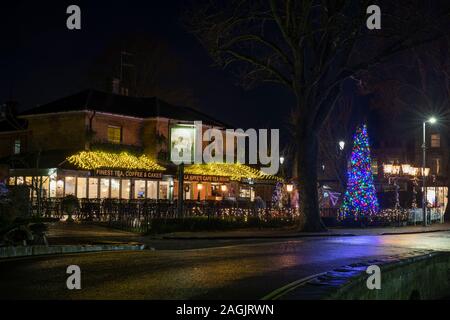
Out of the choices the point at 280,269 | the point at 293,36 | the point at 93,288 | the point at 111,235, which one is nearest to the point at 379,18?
the point at 293,36

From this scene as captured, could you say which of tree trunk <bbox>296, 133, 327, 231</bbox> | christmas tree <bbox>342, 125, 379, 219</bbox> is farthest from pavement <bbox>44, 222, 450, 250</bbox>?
christmas tree <bbox>342, 125, 379, 219</bbox>

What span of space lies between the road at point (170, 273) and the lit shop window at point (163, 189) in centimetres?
2964

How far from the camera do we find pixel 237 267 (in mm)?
14695

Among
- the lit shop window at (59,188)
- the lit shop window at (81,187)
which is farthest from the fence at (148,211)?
the lit shop window at (81,187)

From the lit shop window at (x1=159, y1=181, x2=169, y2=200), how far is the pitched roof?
4.91 m

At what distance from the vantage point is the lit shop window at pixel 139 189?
4734 cm

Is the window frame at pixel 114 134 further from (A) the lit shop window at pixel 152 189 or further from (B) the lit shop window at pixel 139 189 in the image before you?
(A) the lit shop window at pixel 152 189

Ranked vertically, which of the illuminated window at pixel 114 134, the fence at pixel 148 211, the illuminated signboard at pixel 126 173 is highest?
the illuminated window at pixel 114 134

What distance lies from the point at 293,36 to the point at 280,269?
59.7 ft

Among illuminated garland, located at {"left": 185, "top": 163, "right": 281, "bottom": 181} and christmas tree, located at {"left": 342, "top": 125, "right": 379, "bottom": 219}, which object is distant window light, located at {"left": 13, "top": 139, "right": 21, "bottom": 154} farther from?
christmas tree, located at {"left": 342, "top": 125, "right": 379, "bottom": 219}

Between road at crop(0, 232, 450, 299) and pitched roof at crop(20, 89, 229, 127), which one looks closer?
road at crop(0, 232, 450, 299)

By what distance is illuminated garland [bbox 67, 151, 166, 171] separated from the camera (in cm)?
4178

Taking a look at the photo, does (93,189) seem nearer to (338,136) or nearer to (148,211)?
(148,211)
